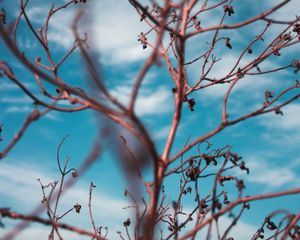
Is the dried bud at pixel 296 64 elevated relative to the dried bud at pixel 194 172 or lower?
elevated

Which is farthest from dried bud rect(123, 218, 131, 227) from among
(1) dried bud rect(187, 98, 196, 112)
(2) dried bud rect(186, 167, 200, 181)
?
(1) dried bud rect(187, 98, 196, 112)

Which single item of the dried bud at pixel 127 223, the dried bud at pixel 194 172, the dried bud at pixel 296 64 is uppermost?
the dried bud at pixel 296 64

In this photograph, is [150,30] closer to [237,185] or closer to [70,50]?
[70,50]

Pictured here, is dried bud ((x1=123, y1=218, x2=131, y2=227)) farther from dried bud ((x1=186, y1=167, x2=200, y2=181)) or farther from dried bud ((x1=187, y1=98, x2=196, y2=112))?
dried bud ((x1=187, y1=98, x2=196, y2=112))

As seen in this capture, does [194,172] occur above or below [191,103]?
below

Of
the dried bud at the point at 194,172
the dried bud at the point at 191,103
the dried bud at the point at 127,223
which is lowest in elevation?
the dried bud at the point at 127,223

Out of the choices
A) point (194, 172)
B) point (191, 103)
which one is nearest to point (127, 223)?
point (194, 172)

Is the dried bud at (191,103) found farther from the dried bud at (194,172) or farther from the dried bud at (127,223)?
the dried bud at (127,223)

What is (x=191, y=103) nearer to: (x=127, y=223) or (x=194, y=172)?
(x=194, y=172)

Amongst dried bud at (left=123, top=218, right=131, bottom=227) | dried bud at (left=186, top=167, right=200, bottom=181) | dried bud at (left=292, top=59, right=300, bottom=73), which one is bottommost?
dried bud at (left=123, top=218, right=131, bottom=227)

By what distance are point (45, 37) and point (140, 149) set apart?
1923 mm

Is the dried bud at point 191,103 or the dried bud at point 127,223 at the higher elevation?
the dried bud at point 191,103

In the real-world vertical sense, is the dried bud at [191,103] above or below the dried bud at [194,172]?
above

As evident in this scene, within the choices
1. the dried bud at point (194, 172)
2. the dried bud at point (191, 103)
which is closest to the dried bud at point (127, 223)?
the dried bud at point (194, 172)
